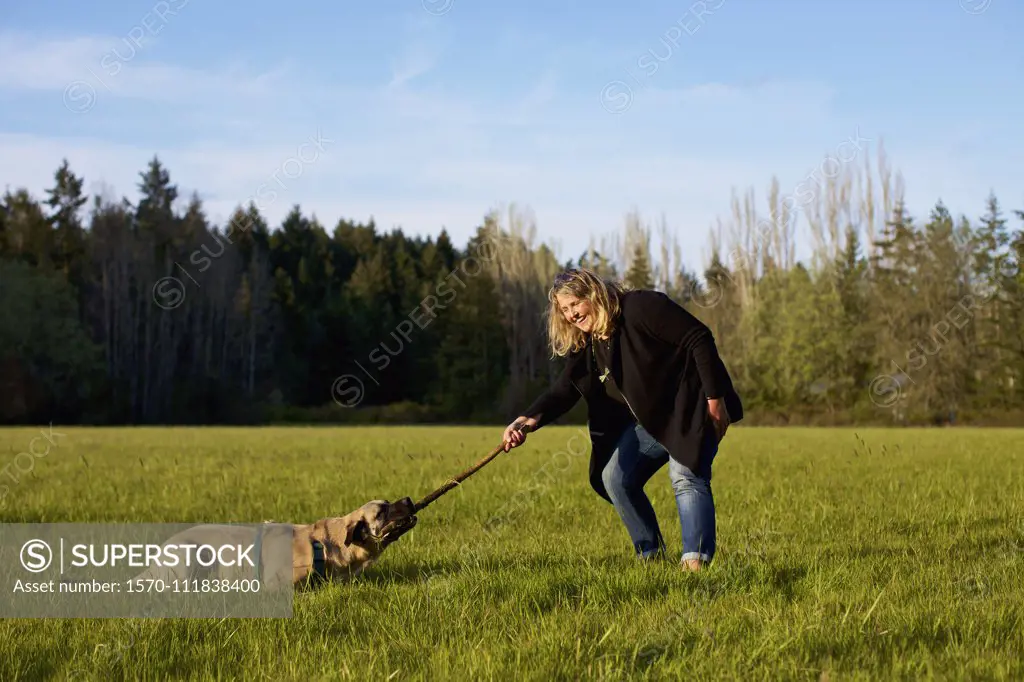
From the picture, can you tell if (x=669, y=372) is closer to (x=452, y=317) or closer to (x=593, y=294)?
(x=593, y=294)

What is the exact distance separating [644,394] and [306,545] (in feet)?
7.54

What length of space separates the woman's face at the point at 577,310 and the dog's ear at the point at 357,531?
1826 millimetres

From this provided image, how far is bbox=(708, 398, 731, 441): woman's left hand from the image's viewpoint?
229 inches

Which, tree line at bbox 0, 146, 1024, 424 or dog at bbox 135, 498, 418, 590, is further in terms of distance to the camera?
tree line at bbox 0, 146, 1024, 424

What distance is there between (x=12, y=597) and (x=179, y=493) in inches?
255

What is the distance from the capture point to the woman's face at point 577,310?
240 inches

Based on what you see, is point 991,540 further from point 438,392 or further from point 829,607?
point 438,392

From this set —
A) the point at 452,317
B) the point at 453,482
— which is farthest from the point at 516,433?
the point at 452,317

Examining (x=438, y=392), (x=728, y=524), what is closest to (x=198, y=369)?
(x=438, y=392)

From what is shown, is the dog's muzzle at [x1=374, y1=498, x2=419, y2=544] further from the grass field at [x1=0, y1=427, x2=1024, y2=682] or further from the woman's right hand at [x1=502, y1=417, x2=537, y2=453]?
the woman's right hand at [x1=502, y1=417, x2=537, y2=453]

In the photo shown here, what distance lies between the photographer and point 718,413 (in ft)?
19.1

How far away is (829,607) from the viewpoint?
4.84m

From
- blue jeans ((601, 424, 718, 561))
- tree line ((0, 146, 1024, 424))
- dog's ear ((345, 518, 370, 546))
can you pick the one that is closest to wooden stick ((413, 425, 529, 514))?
dog's ear ((345, 518, 370, 546))

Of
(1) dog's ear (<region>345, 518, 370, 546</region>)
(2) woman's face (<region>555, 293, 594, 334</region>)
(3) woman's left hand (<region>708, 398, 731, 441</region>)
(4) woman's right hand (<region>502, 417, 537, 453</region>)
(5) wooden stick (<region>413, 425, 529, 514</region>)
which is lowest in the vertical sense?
(1) dog's ear (<region>345, 518, 370, 546</region>)
